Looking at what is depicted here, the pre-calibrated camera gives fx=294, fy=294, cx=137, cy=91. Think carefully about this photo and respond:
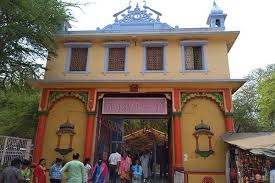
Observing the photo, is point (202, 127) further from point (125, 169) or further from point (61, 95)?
point (61, 95)

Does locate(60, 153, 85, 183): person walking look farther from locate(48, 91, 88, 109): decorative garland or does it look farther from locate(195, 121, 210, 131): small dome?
locate(195, 121, 210, 131): small dome

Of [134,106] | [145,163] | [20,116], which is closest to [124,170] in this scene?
[145,163]

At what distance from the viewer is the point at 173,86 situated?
14.1 meters

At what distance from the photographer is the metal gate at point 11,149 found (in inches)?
475

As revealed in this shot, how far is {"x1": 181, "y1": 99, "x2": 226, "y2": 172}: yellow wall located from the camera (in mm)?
13078

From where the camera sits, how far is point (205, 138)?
43.9 feet

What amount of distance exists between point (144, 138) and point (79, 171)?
1389 centimetres

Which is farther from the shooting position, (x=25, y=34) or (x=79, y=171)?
(x=25, y=34)

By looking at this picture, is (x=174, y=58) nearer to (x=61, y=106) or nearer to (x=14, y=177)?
(x=61, y=106)

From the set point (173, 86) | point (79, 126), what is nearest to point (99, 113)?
point (79, 126)

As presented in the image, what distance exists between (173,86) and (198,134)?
253cm

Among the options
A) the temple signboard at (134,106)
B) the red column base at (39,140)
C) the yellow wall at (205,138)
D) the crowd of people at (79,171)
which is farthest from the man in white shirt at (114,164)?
the red column base at (39,140)

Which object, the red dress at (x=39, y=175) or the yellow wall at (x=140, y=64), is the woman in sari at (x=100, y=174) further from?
the yellow wall at (x=140, y=64)

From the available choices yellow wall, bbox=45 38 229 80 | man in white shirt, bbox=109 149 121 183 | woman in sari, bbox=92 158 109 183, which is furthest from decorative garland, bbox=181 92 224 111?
woman in sari, bbox=92 158 109 183
